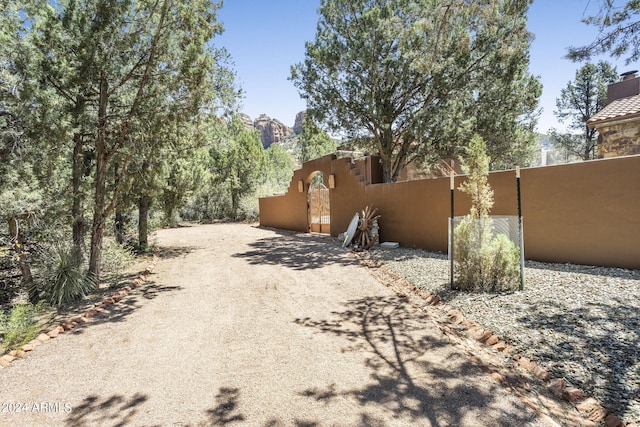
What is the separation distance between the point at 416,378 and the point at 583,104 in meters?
23.8

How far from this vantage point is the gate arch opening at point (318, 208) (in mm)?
14195

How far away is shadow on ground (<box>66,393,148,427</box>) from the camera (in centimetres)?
242

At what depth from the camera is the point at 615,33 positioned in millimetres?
4008

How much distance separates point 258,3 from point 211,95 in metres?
3.56

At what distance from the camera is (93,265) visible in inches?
233

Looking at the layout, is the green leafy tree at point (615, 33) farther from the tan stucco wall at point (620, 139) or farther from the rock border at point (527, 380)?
the tan stucco wall at point (620, 139)

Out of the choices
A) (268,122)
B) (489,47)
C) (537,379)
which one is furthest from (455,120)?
(268,122)

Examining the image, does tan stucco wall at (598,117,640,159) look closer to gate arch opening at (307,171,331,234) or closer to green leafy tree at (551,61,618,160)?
gate arch opening at (307,171,331,234)

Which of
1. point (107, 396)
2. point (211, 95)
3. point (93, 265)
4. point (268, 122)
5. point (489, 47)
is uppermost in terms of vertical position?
point (268, 122)

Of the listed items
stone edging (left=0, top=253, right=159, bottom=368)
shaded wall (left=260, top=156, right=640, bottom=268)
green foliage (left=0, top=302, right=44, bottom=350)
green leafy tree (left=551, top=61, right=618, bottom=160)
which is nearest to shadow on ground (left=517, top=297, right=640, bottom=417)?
shaded wall (left=260, top=156, right=640, bottom=268)

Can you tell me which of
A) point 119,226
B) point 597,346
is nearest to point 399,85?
point 597,346

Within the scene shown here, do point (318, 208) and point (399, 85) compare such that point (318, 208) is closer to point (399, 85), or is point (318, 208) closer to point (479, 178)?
point (399, 85)

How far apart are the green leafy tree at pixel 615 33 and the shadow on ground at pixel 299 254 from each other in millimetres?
5503

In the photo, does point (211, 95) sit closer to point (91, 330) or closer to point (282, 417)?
point (91, 330)
